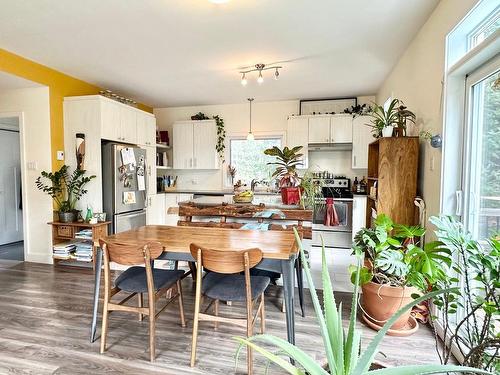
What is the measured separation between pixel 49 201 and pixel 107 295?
2669mm

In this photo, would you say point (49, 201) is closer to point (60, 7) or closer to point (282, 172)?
point (60, 7)

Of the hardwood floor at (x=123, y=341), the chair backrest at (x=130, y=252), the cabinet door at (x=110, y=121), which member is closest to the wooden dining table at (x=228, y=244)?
the chair backrest at (x=130, y=252)

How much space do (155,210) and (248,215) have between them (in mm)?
2922

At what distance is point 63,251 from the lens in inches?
152

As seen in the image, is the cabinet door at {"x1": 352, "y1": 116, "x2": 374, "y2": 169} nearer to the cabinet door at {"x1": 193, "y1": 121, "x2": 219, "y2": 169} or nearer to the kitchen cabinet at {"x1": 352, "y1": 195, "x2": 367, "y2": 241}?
the kitchen cabinet at {"x1": 352, "y1": 195, "x2": 367, "y2": 241}

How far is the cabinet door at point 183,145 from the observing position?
5.68 metres

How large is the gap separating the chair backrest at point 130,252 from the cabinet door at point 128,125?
9.39ft

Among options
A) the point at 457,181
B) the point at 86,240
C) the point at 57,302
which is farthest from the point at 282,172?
the point at 86,240

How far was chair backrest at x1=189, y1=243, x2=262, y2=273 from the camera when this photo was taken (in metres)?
1.73

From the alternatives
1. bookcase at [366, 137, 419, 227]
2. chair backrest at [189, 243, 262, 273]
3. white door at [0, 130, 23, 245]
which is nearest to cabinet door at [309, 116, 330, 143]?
bookcase at [366, 137, 419, 227]

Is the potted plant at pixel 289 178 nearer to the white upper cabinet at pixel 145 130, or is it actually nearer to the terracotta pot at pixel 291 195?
the terracotta pot at pixel 291 195

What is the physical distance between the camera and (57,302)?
280 cm

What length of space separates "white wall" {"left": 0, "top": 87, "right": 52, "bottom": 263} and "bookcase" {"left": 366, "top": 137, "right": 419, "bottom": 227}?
419 centimetres

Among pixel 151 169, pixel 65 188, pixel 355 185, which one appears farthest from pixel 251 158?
pixel 65 188
